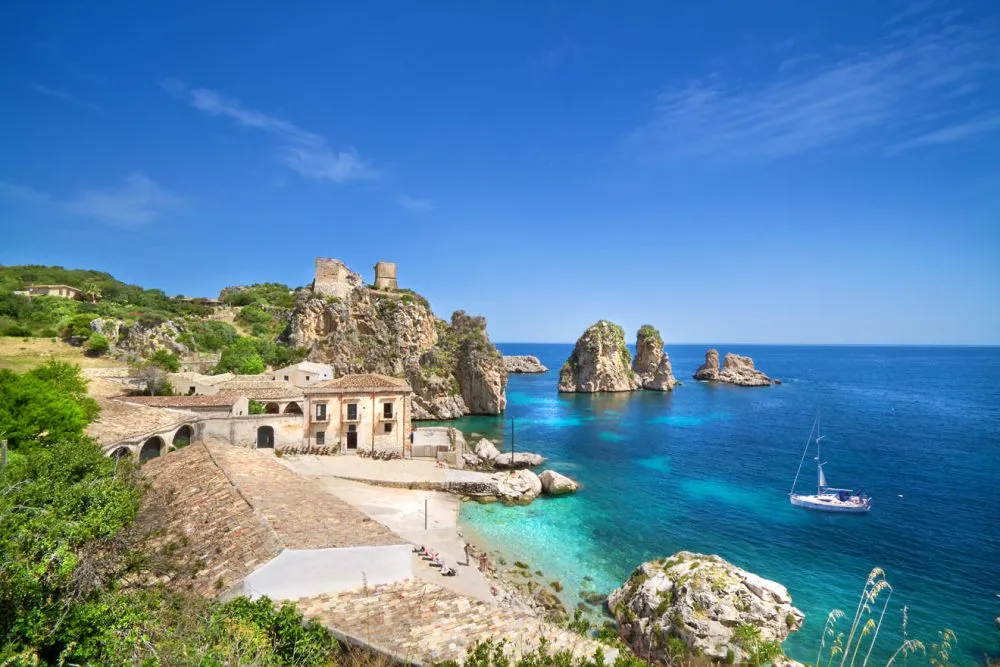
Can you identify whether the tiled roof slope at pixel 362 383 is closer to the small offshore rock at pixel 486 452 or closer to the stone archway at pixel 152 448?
the stone archway at pixel 152 448

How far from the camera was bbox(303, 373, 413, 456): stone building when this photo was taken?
2922 centimetres

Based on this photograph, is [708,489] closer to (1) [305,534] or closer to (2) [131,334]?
(1) [305,534]

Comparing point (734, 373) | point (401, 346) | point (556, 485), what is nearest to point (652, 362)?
point (734, 373)

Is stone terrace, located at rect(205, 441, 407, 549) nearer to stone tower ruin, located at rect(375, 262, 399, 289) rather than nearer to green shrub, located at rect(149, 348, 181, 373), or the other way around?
green shrub, located at rect(149, 348, 181, 373)

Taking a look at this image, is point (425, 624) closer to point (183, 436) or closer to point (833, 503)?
point (183, 436)

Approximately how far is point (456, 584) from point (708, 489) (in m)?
22.8

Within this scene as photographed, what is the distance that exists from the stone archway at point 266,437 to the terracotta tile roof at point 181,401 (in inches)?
101

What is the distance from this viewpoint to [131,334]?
4228 cm

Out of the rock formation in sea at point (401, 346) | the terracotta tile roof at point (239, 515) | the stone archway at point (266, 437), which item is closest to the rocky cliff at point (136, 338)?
the rock formation in sea at point (401, 346)

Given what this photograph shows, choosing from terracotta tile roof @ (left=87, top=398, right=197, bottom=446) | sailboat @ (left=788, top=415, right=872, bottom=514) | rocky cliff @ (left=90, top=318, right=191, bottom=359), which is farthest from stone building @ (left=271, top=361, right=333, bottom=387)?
sailboat @ (left=788, top=415, right=872, bottom=514)

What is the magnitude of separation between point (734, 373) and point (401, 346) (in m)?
80.7

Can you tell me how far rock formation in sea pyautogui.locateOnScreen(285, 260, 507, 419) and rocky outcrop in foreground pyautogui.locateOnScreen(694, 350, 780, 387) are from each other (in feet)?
218

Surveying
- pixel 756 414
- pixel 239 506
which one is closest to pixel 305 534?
pixel 239 506

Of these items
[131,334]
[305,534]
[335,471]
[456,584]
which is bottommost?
[456,584]
